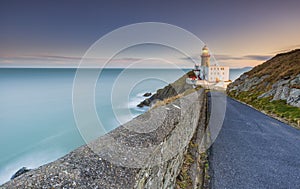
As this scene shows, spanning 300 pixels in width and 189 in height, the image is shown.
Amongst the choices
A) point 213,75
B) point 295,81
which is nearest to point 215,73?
point 213,75

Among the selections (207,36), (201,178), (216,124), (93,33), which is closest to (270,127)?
(216,124)

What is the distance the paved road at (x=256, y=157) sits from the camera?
3.89 metres

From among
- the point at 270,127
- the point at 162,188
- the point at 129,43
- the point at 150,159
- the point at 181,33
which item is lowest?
the point at 270,127

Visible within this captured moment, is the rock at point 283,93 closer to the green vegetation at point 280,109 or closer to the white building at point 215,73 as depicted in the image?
the green vegetation at point 280,109

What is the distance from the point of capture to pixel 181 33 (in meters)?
10.5

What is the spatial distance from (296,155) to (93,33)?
97.2 feet

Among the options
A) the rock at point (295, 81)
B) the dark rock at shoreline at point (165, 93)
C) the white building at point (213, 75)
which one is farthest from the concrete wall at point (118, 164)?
the white building at point (213, 75)

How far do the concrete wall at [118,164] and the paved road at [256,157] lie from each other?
1.90 meters

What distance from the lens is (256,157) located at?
5.08m

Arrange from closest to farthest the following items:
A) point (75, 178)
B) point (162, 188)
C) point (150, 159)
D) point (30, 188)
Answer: point (30, 188)
point (75, 178)
point (150, 159)
point (162, 188)

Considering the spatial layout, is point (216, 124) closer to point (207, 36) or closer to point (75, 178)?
point (75, 178)

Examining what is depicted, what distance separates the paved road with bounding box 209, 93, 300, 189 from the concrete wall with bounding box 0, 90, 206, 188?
74.9 inches

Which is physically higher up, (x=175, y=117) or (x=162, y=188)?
(x=175, y=117)

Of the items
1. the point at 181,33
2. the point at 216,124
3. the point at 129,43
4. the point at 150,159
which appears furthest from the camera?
the point at 181,33
